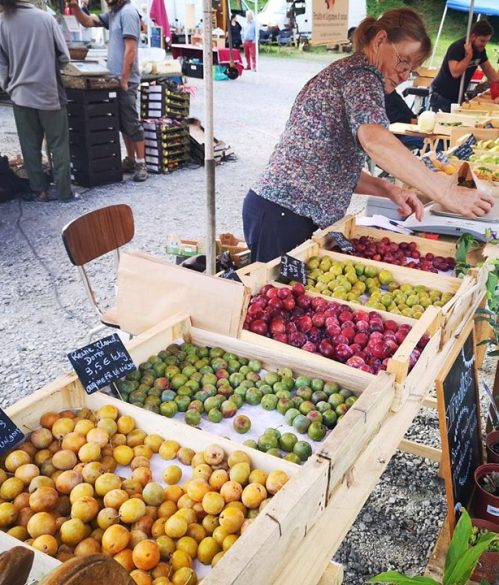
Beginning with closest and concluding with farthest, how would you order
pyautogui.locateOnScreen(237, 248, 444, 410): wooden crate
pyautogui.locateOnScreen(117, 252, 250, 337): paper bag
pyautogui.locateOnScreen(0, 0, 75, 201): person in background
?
pyautogui.locateOnScreen(237, 248, 444, 410): wooden crate < pyautogui.locateOnScreen(117, 252, 250, 337): paper bag < pyautogui.locateOnScreen(0, 0, 75, 201): person in background

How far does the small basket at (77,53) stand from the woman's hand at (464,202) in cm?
672

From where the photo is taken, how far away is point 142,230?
20.1 ft

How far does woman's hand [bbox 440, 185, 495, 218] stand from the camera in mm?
2479

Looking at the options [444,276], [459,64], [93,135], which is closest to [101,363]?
[444,276]

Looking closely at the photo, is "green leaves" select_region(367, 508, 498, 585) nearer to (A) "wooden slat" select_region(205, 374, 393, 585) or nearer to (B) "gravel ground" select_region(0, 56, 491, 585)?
(A) "wooden slat" select_region(205, 374, 393, 585)

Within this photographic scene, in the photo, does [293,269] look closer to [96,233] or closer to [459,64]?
[96,233]

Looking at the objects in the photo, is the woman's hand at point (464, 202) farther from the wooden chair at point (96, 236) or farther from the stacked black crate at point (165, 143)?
the stacked black crate at point (165, 143)

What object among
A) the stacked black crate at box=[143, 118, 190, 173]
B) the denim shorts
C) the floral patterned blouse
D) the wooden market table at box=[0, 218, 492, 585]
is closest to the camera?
the wooden market table at box=[0, 218, 492, 585]

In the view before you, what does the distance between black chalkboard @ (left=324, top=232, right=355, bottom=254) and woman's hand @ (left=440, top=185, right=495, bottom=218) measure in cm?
49

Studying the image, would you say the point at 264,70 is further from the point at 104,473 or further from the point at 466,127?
the point at 104,473

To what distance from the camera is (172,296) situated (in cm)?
200

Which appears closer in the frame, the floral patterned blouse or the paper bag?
the paper bag

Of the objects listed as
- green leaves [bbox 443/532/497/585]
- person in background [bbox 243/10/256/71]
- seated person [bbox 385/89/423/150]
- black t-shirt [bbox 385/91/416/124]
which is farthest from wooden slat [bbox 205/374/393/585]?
person in background [bbox 243/10/256/71]

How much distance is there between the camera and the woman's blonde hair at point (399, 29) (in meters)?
2.47
